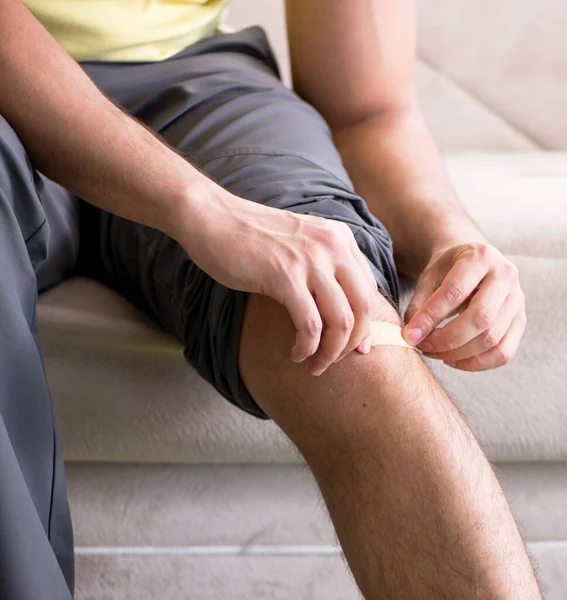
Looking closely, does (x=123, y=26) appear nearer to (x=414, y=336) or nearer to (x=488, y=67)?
(x=414, y=336)

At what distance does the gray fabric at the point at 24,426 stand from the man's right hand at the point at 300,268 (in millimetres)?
128

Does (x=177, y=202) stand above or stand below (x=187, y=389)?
above

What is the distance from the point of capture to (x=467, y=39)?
52.1 inches

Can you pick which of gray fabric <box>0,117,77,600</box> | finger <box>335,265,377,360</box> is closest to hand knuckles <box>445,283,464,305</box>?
finger <box>335,265,377,360</box>

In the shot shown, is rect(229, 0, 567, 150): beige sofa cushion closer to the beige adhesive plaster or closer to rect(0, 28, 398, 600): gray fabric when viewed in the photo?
rect(0, 28, 398, 600): gray fabric

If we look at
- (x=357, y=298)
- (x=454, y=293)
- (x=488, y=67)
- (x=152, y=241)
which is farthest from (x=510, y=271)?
(x=488, y=67)

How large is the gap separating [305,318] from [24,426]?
22cm

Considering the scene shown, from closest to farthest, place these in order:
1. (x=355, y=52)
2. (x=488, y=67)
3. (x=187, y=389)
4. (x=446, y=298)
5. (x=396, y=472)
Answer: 1. (x=396, y=472)
2. (x=446, y=298)
3. (x=187, y=389)
4. (x=355, y=52)
5. (x=488, y=67)

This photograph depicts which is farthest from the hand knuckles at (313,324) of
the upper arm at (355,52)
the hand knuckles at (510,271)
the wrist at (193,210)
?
the upper arm at (355,52)

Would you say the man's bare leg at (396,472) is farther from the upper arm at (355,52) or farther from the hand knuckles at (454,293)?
the upper arm at (355,52)

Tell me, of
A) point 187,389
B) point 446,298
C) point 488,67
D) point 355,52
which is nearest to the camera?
point 446,298

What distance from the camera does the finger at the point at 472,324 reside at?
0.65m

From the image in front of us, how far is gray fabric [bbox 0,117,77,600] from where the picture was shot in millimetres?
537

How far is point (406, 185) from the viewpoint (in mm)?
873
